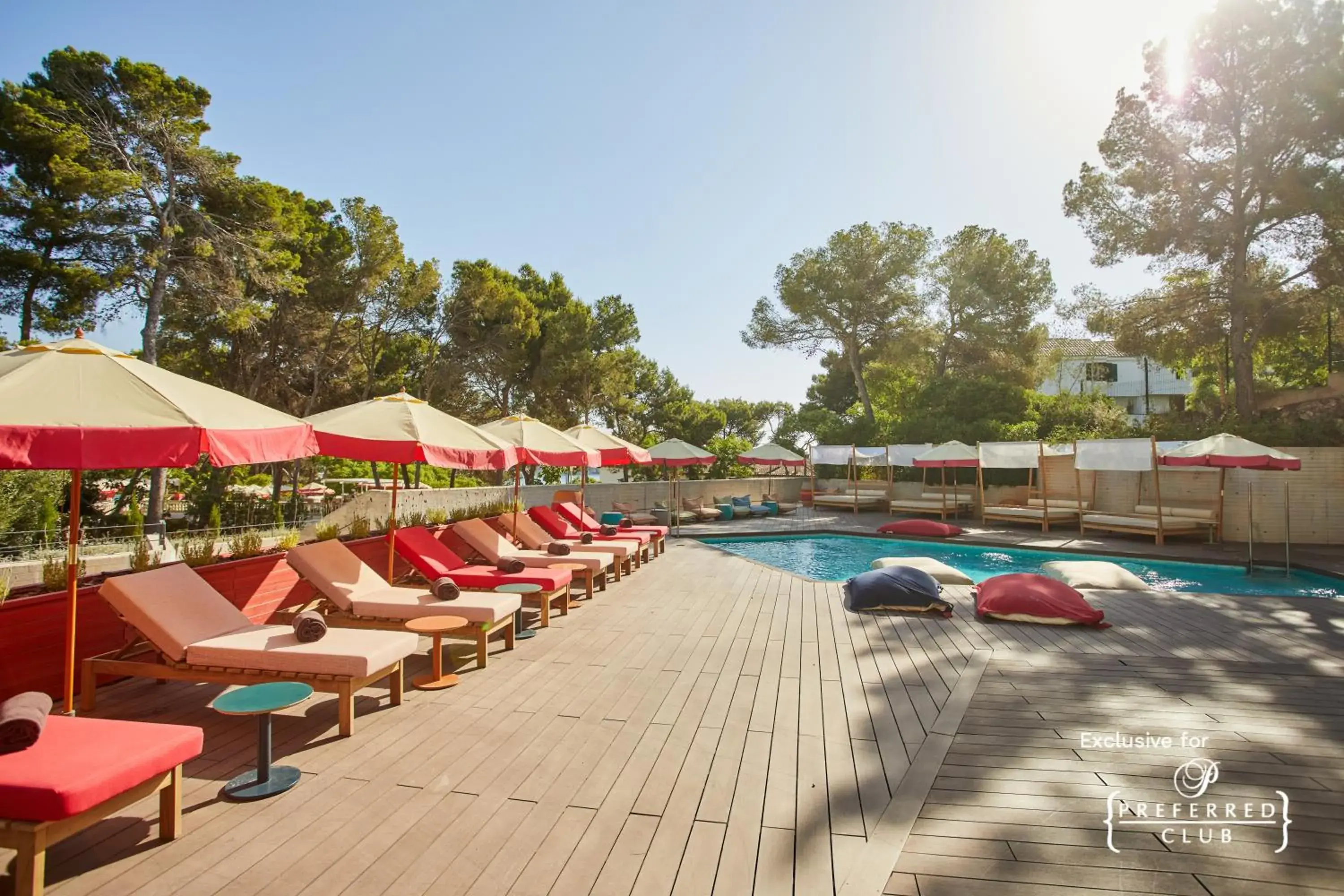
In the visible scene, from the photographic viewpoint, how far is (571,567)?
7.13m

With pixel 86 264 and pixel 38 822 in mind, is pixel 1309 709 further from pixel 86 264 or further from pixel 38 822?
pixel 86 264

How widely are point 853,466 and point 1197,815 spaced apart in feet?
57.2

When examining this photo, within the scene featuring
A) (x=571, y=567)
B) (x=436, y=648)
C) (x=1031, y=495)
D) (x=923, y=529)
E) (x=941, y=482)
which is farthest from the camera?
(x=941, y=482)

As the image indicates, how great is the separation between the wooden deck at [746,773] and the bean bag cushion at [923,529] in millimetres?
8521

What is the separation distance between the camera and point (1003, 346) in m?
22.1

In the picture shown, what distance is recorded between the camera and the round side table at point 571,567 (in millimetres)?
6941

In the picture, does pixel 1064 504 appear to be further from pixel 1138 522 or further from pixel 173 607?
pixel 173 607

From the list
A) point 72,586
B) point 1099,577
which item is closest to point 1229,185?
point 1099,577

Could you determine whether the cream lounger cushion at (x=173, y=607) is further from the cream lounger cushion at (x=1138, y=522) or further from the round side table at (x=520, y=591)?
the cream lounger cushion at (x=1138, y=522)

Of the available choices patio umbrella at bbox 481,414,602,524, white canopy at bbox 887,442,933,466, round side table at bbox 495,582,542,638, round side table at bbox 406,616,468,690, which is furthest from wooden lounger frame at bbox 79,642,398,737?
white canopy at bbox 887,442,933,466

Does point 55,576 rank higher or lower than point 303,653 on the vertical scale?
higher

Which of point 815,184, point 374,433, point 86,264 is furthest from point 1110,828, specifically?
point 86,264

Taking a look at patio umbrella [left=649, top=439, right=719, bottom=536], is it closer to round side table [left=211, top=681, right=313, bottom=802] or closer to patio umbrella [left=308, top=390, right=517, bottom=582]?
patio umbrella [left=308, top=390, right=517, bottom=582]

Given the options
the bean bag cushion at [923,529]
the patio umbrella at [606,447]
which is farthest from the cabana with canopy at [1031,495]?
the patio umbrella at [606,447]
